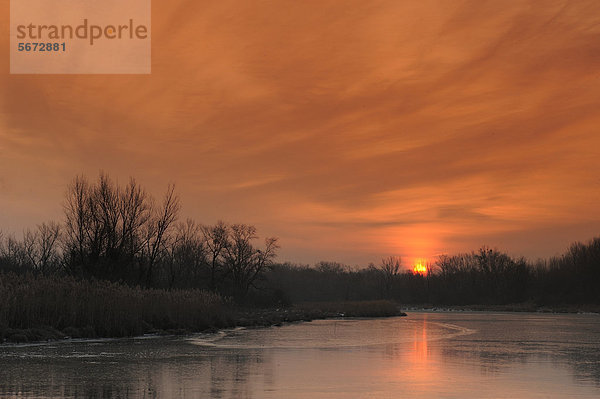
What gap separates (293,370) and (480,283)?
108 meters

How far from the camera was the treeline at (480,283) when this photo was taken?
92.2 m

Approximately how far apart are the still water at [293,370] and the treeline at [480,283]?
5588 cm

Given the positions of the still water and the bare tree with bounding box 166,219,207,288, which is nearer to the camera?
the still water

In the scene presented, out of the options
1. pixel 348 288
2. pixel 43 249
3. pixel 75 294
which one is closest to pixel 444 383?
pixel 75 294

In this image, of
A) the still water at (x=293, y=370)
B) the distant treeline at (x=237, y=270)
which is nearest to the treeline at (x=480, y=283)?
the distant treeline at (x=237, y=270)

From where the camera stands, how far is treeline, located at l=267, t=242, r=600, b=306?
92250mm

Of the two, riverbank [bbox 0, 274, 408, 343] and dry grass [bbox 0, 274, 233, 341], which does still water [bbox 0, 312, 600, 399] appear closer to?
riverbank [bbox 0, 274, 408, 343]

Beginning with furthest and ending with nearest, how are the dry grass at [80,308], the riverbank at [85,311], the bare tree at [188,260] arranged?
the bare tree at [188,260] → the dry grass at [80,308] → the riverbank at [85,311]

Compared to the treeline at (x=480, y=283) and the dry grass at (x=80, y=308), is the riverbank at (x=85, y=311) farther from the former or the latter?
the treeline at (x=480, y=283)

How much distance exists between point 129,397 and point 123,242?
119 ft

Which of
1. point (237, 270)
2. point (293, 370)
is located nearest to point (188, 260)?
point (237, 270)

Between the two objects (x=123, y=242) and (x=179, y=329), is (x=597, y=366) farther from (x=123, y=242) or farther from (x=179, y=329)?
(x=123, y=242)

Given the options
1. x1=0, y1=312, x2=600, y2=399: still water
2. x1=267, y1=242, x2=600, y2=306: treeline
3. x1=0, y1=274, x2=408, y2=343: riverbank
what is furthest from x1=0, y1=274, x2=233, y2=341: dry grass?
x1=267, y1=242, x2=600, y2=306: treeline

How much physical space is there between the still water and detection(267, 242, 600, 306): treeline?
2200 inches
